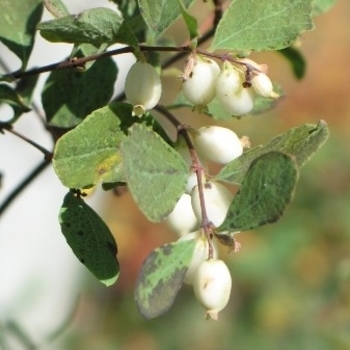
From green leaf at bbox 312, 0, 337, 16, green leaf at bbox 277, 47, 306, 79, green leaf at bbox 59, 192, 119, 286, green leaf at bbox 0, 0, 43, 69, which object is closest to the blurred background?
green leaf at bbox 277, 47, 306, 79

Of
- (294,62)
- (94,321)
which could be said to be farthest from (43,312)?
(294,62)

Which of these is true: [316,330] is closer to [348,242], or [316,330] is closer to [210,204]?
[348,242]

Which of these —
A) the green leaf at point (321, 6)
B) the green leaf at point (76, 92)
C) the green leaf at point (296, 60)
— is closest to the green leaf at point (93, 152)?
the green leaf at point (76, 92)

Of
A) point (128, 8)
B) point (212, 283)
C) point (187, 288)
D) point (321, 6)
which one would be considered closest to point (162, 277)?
point (212, 283)

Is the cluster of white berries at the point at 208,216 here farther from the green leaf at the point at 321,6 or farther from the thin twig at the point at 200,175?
the green leaf at the point at 321,6

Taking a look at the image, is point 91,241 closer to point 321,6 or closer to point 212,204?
point 212,204

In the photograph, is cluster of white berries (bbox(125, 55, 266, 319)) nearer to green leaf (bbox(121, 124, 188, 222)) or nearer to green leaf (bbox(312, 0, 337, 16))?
green leaf (bbox(121, 124, 188, 222))
